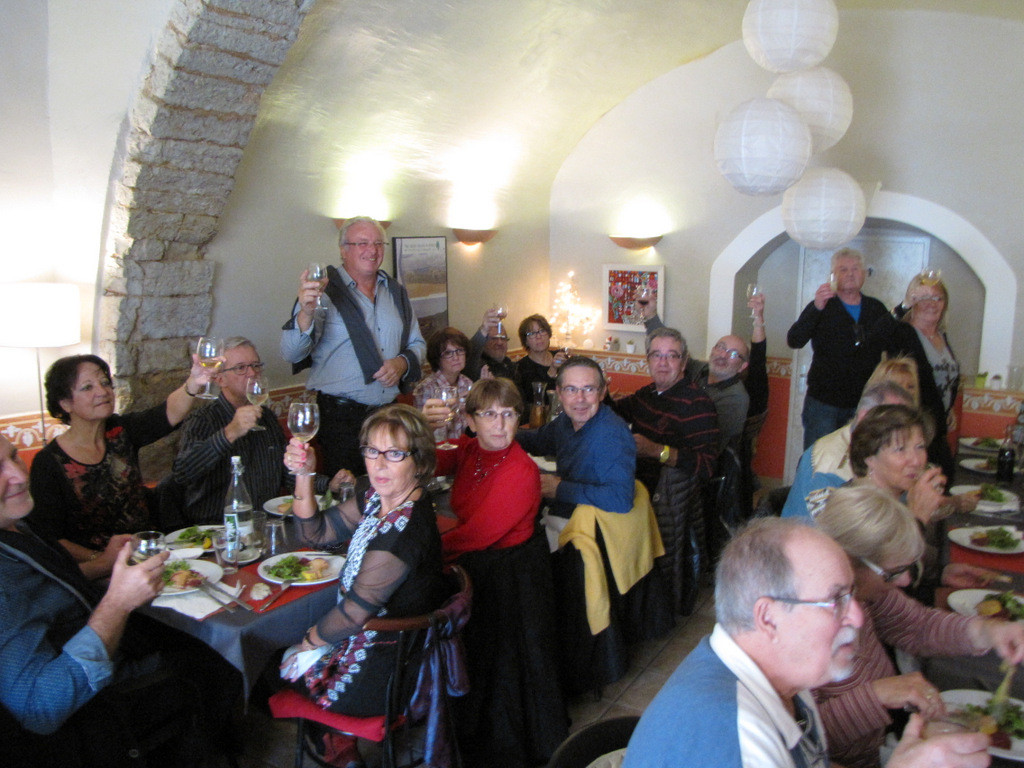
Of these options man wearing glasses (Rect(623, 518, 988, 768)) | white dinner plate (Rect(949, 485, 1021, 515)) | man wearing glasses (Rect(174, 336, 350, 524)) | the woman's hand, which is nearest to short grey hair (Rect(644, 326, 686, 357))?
white dinner plate (Rect(949, 485, 1021, 515))

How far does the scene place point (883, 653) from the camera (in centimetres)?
199

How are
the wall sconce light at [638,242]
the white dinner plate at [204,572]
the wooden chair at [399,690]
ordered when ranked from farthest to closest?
the wall sconce light at [638,242], the white dinner plate at [204,572], the wooden chair at [399,690]

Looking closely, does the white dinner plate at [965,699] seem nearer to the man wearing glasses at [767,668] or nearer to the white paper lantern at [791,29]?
the man wearing glasses at [767,668]

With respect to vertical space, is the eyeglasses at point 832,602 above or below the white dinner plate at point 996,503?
above

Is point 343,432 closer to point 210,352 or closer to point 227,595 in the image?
point 210,352

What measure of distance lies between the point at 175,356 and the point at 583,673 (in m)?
2.57

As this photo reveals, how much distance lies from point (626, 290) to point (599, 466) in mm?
3775

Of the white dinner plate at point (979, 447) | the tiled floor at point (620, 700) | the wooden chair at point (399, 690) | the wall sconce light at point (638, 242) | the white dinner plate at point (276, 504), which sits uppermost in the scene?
the wall sconce light at point (638, 242)

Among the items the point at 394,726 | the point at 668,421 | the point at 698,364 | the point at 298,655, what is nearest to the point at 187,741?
the point at 298,655

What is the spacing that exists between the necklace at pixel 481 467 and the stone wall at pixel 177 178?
1.98m

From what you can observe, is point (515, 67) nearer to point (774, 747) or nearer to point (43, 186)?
point (43, 186)

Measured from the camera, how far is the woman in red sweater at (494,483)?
9.24 ft

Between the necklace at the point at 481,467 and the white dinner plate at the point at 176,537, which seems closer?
the white dinner plate at the point at 176,537

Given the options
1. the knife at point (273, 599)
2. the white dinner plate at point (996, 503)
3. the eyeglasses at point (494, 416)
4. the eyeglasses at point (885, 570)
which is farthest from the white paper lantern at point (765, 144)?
the knife at point (273, 599)
